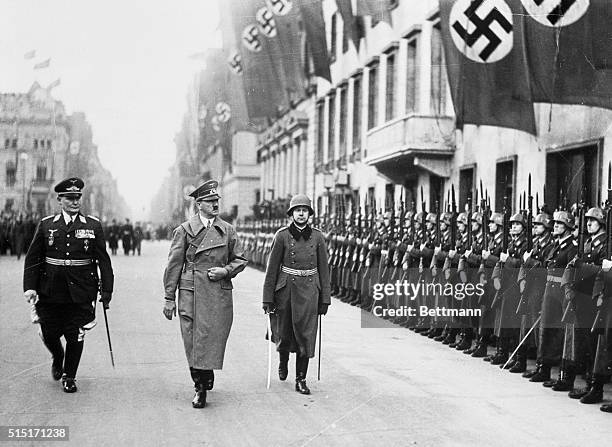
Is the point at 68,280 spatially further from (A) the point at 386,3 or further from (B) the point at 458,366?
(A) the point at 386,3

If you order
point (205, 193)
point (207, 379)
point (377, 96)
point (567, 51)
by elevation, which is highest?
point (377, 96)

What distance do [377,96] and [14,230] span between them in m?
20.2

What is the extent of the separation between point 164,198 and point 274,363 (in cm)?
15006

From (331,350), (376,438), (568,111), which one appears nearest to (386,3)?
(568,111)

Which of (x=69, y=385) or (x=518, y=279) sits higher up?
(x=518, y=279)

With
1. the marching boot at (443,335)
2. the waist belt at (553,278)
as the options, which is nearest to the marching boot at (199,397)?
the waist belt at (553,278)

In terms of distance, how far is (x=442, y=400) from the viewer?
317 inches

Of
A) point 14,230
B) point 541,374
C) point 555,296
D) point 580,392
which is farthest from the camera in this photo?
point 14,230

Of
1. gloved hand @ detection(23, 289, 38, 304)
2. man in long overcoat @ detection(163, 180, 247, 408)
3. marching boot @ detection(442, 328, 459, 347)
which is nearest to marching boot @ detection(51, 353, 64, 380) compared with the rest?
gloved hand @ detection(23, 289, 38, 304)

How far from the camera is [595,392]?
26.8ft

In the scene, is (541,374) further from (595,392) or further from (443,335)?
(443,335)

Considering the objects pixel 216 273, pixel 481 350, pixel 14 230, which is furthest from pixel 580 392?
pixel 14 230

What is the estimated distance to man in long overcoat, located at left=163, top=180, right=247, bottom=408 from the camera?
7.71 meters

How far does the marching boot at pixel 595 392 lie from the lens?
320 inches
